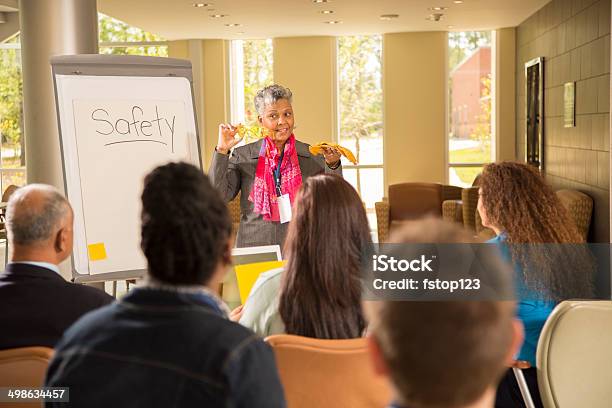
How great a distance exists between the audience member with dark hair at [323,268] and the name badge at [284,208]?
1379 mm

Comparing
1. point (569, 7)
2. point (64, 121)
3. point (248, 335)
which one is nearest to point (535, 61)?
point (569, 7)

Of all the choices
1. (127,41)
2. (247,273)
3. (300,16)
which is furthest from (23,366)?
(127,41)

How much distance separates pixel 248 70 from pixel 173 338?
10957 millimetres

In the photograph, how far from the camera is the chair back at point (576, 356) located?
232 centimetres

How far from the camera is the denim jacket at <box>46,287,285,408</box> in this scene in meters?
1.20

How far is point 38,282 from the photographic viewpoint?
2018mm

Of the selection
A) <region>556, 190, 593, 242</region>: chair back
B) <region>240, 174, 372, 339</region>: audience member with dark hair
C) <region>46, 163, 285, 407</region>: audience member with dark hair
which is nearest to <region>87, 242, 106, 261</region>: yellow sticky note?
<region>240, 174, 372, 339</region>: audience member with dark hair

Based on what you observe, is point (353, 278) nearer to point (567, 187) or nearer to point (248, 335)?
A: point (248, 335)

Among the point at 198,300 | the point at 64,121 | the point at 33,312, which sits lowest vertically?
the point at 33,312

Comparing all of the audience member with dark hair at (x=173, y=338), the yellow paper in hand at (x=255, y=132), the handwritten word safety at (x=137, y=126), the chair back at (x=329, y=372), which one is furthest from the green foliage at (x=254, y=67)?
the audience member with dark hair at (x=173, y=338)

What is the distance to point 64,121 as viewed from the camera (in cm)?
331

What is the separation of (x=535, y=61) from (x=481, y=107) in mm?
2245

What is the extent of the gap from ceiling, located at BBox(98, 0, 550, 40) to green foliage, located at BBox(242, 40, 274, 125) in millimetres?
424

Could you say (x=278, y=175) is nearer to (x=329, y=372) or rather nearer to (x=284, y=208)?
(x=284, y=208)
